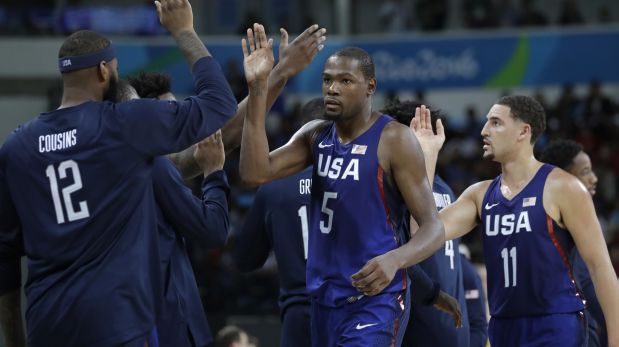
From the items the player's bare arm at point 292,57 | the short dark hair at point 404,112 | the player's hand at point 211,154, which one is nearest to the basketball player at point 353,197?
the player's hand at point 211,154

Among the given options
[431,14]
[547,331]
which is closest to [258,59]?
[547,331]

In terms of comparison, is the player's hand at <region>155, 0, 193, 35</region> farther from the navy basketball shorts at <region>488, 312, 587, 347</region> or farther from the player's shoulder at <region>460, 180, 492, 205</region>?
the navy basketball shorts at <region>488, 312, 587, 347</region>

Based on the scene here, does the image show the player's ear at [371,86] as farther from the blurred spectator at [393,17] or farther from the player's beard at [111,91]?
the blurred spectator at [393,17]

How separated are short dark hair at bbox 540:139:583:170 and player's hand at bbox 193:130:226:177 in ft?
9.96

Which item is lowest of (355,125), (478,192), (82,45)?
(478,192)

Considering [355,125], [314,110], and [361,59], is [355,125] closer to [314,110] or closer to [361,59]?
[361,59]

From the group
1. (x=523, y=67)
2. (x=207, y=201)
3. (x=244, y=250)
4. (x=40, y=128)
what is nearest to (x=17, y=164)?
(x=40, y=128)

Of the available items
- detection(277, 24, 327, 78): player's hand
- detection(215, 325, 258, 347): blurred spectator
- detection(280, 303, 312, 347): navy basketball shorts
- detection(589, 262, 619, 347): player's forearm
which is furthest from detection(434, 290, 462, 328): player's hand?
detection(215, 325, 258, 347): blurred spectator

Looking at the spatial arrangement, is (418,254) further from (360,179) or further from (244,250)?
(244,250)

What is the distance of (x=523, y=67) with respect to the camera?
1847 centimetres

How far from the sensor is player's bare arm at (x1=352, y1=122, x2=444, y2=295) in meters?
5.16

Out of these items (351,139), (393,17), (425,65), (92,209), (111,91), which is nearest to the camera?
(92,209)

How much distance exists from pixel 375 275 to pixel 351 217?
43 cm

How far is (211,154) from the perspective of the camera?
5477 millimetres
